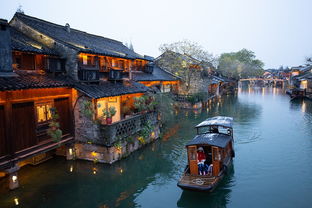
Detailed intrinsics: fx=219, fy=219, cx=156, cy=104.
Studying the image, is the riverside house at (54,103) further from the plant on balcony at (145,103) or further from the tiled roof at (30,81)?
the plant on balcony at (145,103)

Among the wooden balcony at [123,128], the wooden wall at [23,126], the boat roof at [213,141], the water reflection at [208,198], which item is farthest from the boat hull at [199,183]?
the wooden wall at [23,126]

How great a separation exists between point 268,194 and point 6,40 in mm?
16720

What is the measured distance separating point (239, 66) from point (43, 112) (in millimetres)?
85778

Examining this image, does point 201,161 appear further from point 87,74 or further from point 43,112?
point 43,112

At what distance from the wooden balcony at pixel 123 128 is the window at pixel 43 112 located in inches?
148

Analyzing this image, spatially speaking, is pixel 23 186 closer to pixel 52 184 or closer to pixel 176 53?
pixel 52 184

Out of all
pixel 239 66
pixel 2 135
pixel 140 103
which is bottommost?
pixel 2 135

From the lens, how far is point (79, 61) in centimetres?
1697

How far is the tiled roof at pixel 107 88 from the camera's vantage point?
15.5 meters

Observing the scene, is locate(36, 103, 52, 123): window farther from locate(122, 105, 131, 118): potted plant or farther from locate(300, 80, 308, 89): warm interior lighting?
locate(300, 80, 308, 89): warm interior lighting

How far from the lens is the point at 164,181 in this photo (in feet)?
47.0

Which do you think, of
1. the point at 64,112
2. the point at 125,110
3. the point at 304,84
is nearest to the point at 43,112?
the point at 64,112

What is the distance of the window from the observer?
47.9 ft

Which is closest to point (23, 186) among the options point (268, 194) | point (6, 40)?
point (6, 40)
